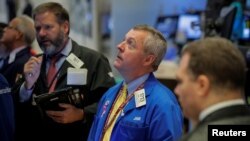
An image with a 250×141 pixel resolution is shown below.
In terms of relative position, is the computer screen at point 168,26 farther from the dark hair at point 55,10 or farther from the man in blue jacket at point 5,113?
the man in blue jacket at point 5,113

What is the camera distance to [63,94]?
2.29 metres

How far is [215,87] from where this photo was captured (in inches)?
47.9

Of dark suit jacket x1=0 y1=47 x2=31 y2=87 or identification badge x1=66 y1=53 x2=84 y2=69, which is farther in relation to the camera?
dark suit jacket x1=0 y1=47 x2=31 y2=87

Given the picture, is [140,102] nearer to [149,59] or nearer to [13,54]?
[149,59]

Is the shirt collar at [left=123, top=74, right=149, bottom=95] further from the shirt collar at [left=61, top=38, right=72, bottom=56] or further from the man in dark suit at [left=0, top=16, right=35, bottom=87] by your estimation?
the man in dark suit at [left=0, top=16, right=35, bottom=87]

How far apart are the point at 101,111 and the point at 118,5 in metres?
5.24

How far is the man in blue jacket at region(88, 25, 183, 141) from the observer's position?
1.87m

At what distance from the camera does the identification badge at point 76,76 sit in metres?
2.56

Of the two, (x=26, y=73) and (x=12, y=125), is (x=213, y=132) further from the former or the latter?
(x=26, y=73)

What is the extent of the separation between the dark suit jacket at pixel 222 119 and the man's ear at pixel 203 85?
0.23 feet

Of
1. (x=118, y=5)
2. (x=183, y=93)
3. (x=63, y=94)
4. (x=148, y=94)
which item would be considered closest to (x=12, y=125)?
(x=63, y=94)

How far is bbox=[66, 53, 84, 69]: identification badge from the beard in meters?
0.09

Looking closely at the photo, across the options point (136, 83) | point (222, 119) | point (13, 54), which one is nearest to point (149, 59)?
point (136, 83)

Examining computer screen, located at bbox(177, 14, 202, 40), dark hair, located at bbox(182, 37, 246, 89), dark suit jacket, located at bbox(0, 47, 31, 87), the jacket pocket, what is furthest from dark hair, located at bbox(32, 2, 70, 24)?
computer screen, located at bbox(177, 14, 202, 40)
